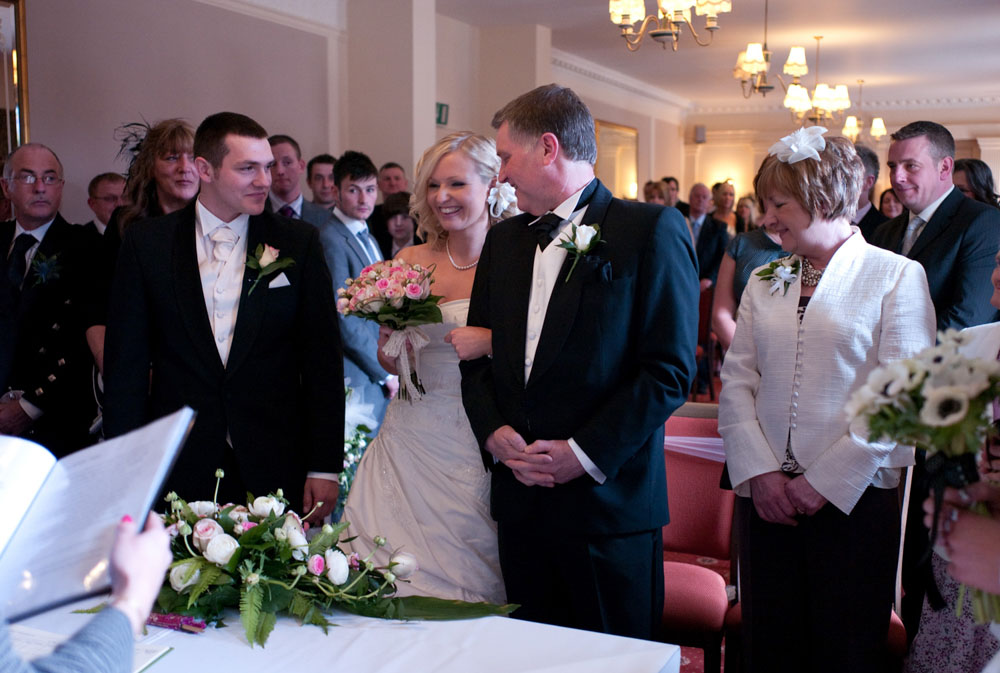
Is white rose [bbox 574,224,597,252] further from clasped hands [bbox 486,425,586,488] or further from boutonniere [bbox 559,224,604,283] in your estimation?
clasped hands [bbox 486,425,586,488]

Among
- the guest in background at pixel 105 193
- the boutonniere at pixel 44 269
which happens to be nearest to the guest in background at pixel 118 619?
the boutonniere at pixel 44 269

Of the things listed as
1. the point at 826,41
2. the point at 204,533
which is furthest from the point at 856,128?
the point at 204,533

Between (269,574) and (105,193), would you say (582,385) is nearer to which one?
(269,574)

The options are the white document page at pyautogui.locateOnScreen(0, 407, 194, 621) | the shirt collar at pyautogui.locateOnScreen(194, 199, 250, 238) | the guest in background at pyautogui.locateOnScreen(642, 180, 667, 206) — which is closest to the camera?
the white document page at pyautogui.locateOnScreen(0, 407, 194, 621)

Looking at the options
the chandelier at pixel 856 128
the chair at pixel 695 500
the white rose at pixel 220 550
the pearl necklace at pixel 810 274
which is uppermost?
the chandelier at pixel 856 128

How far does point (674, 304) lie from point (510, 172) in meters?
0.54

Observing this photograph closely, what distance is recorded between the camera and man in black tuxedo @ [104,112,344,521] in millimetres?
2650

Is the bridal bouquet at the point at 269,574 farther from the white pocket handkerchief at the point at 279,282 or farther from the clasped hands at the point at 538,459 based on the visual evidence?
the white pocket handkerchief at the point at 279,282

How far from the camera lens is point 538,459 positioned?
221cm

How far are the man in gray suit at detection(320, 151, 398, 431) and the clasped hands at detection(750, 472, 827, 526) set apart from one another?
7.14 feet

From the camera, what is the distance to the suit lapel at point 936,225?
3326mm

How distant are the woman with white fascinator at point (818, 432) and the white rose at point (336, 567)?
3.64 feet

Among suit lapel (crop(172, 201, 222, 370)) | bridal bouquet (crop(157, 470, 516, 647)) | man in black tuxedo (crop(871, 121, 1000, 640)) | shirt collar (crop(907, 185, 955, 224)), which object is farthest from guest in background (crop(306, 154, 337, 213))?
bridal bouquet (crop(157, 470, 516, 647))

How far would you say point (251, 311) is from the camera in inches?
105
